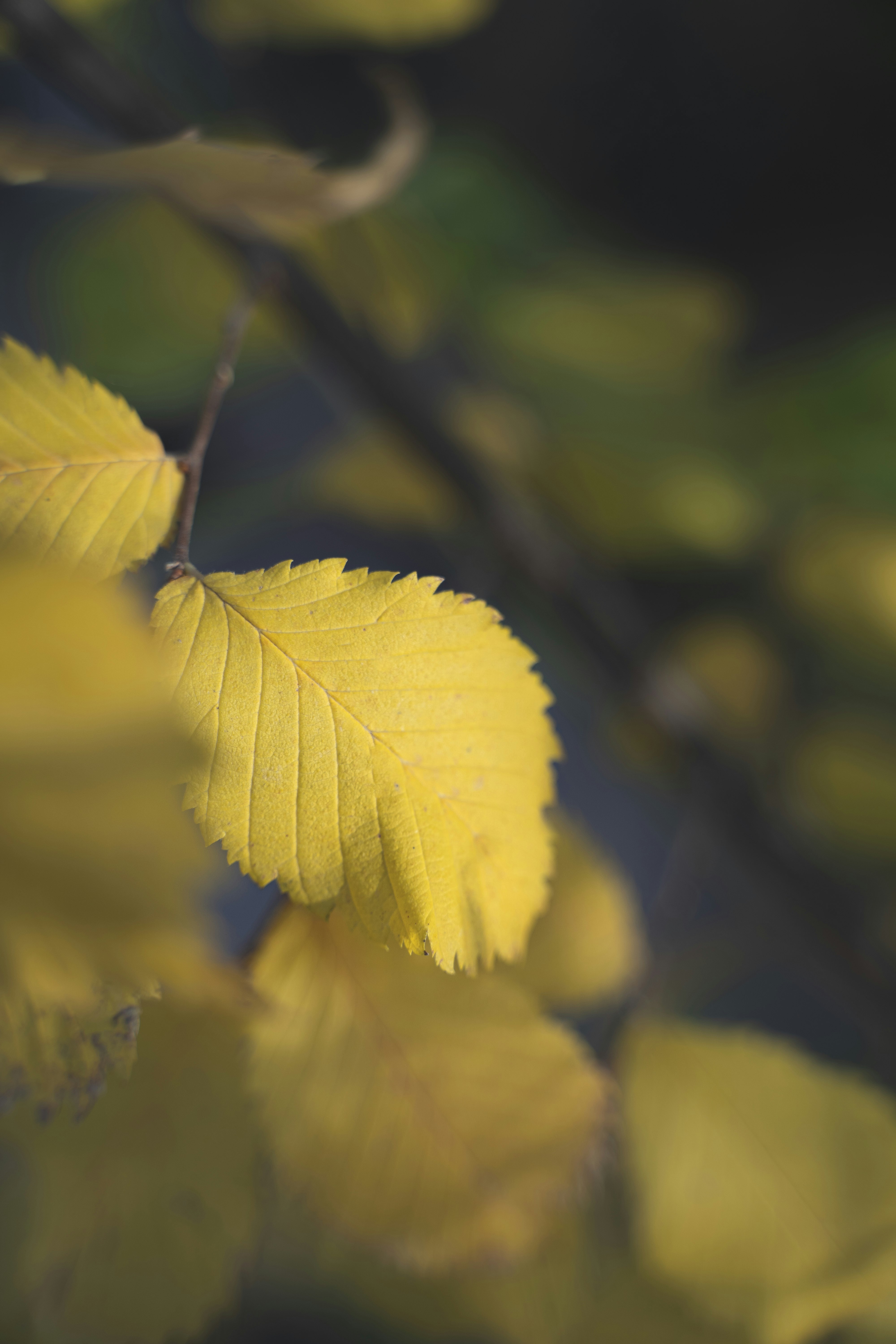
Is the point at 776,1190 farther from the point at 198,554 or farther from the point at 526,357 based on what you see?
the point at 526,357

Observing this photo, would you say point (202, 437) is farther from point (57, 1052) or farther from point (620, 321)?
point (620, 321)

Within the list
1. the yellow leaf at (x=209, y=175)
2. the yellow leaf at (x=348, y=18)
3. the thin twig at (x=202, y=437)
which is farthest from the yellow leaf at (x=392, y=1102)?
the yellow leaf at (x=348, y=18)

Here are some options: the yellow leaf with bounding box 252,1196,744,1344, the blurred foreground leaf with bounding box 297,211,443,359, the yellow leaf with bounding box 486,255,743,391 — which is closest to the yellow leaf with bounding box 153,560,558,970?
the yellow leaf with bounding box 252,1196,744,1344

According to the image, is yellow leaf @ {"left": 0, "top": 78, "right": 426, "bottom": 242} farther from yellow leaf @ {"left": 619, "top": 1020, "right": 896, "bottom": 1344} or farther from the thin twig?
yellow leaf @ {"left": 619, "top": 1020, "right": 896, "bottom": 1344}

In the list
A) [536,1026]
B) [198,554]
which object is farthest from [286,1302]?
[198,554]

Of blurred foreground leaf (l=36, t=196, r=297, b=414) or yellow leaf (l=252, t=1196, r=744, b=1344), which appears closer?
yellow leaf (l=252, t=1196, r=744, b=1344)

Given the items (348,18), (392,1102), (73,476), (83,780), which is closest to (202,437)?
(73,476)
